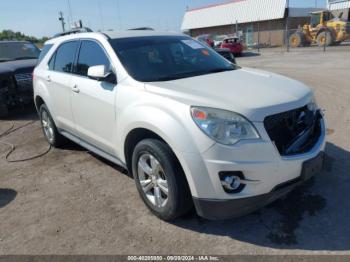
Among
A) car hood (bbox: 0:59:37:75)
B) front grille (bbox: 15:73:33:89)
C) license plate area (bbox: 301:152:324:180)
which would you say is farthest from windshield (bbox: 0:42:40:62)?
license plate area (bbox: 301:152:324:180)

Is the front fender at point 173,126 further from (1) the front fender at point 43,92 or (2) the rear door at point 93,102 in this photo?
(1) the front fender at point 43,92

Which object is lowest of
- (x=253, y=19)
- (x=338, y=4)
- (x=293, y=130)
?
(x=293, y=130)

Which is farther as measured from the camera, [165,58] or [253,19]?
[253,19]

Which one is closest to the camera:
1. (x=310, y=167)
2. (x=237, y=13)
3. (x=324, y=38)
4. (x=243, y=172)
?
(x=243, y=172)

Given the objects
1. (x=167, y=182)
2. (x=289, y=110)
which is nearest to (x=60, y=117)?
(x=167, y=182)

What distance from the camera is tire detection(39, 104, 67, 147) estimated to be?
18.4ft

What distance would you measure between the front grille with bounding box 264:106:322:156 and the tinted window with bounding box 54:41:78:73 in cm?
297

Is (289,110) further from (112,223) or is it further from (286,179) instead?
(112,223)

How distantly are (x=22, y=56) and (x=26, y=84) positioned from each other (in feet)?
5.32

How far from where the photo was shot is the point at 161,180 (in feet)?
10.7

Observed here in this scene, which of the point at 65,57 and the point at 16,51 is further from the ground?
the point at 65,57

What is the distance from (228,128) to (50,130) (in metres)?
3.94

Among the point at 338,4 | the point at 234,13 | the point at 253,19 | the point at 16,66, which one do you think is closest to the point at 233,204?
the point at 16,66

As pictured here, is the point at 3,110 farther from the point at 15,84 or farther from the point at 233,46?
the point at 233,46
